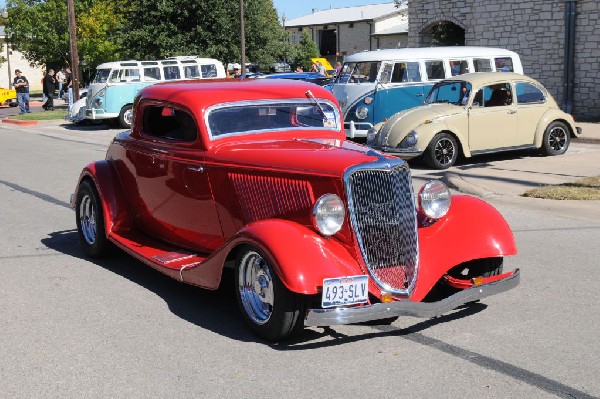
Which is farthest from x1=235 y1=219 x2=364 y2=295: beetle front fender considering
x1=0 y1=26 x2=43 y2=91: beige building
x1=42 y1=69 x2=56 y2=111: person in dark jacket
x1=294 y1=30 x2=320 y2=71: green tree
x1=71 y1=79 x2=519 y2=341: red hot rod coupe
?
x1=0 y1=26 x2=43 y2=91: beige building

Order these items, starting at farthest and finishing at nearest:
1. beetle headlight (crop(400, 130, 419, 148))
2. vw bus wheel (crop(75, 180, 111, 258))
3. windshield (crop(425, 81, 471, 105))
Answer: windshield (crop(425, 81, 471, 105))
beetle headlight (crop(400, 130, 419, 148))
vw bus wheel (crop(75, 180, 111, 258))

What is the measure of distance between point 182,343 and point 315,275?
1076 millimetres

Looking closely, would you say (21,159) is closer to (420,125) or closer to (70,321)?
(420,125)

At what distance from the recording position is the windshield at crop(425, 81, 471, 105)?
45.7 feet

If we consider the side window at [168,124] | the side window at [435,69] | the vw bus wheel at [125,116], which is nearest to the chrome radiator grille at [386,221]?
the side window at [168,124]

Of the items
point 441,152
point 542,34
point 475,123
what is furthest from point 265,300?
point 542,34

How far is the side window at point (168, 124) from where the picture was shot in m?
6.55

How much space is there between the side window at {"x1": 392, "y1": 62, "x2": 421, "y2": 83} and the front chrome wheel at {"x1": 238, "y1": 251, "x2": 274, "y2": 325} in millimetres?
12067

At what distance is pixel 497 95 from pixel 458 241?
8976 millimetres

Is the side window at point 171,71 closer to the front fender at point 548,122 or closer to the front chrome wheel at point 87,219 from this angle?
the front fender at point 548,122

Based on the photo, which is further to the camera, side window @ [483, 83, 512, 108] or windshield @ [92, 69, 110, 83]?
windshield @ [92, 69, 110, 83]

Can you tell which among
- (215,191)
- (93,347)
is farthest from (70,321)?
(215,191)

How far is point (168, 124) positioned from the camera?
23.1 feet

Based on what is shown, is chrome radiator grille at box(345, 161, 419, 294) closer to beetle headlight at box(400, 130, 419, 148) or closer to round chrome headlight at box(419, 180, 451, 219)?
round chrome headlight at box(419, 180, 451, 219)
